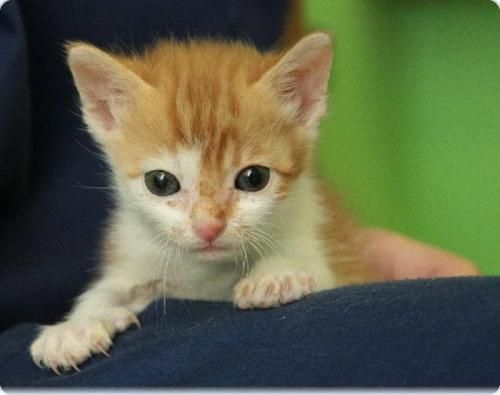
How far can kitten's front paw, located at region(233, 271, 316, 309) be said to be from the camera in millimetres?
1050

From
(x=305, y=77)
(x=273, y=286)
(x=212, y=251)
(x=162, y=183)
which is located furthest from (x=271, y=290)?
(x=305, y=77)

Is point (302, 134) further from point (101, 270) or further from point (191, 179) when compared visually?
point (101, 270)

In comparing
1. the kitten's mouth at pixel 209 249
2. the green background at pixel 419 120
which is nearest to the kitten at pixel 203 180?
the kitten's mouth at pixel 209 249

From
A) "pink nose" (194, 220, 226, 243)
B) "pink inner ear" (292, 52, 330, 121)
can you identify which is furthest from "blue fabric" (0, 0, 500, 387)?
"pink inner ear" (292, 52, 330, 121)

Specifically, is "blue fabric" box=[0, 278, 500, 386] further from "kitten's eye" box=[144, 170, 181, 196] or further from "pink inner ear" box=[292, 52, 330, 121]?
"pink inner ear" box=[292, 52, 330, 121]

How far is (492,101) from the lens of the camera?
2.13 metres

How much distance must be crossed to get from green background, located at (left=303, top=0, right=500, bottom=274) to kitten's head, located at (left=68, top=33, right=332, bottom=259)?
0.81 meters

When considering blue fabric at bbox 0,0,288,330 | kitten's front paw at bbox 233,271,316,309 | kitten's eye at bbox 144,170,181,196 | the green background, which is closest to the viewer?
kitten's front paw at bbox 233,271,316,309

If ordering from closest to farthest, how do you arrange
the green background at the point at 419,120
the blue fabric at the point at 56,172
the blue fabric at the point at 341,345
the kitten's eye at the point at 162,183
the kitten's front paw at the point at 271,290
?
1. the blue fabric at the point at 341,345
2. the kitten's front paw at the point at 271,290
3. the kitten's eye at the point at 162,183
4. the blue fabric at the point at 56,172
5. the green background at the point at 419,120

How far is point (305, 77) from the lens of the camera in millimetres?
1278

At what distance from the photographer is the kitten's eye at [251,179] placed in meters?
1.17

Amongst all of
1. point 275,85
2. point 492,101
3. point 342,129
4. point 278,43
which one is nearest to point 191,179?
point 275,85

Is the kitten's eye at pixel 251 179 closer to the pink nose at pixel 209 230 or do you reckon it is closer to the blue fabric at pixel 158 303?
the pink nose at pixel 209 230

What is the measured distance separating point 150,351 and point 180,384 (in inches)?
2.8
